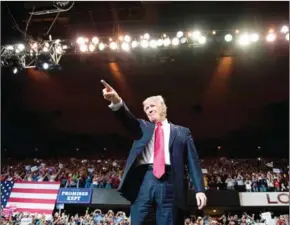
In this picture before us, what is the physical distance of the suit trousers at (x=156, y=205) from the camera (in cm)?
231

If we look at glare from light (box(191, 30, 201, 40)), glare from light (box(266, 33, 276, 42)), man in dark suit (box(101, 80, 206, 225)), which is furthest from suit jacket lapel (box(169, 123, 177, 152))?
glare from light (box(266, 33, 276, 42))

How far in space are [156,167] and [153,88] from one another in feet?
31.4

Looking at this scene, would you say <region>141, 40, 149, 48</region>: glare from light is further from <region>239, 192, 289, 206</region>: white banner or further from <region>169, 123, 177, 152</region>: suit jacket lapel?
<region>169, 123, 177, 152</region>: suit jacket lapel

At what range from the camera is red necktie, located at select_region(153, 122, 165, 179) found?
2.37m

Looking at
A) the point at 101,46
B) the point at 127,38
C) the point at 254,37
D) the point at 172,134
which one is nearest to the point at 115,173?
the point at 101,46

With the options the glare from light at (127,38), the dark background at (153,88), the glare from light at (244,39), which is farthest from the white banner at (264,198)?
the glare from light at (127,38)

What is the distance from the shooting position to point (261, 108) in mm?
11773

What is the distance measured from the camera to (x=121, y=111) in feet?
7.70

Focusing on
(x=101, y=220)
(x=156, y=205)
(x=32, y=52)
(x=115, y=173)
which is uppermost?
(x=32, y=52)

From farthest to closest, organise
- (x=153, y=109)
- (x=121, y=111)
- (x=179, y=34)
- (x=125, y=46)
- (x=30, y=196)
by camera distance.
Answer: (x=30, y=196) < (x=125, y=46) < (x=179, y=34) < (x=153, y=109) < (x=121, y=111)

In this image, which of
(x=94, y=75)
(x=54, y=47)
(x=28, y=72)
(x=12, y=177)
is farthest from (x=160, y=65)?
(x=12, y=177)

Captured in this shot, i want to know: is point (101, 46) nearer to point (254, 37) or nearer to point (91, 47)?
point (91, 47)

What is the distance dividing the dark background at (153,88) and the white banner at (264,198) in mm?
2805

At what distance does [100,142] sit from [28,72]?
10.2 ft
